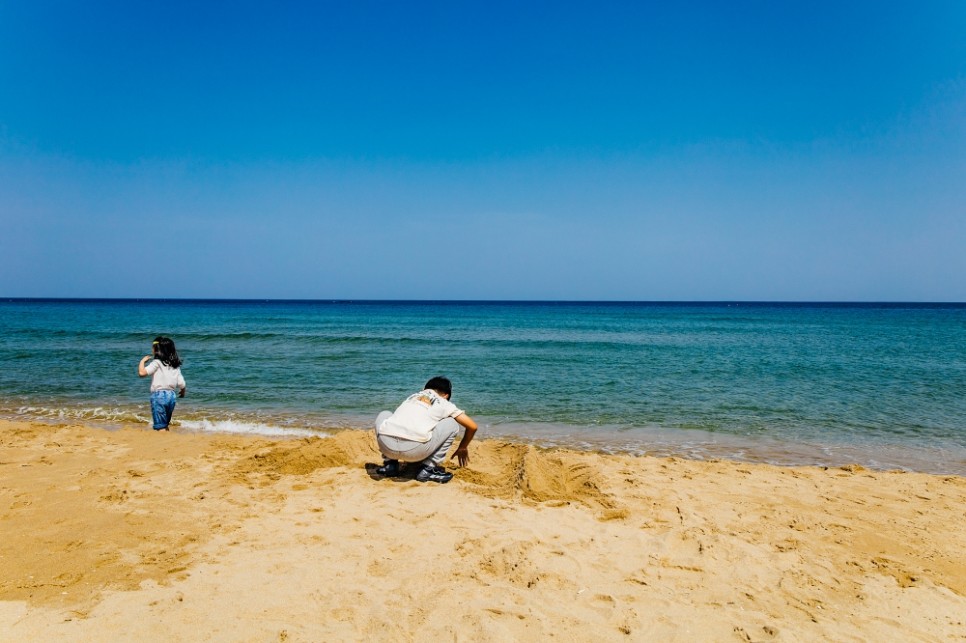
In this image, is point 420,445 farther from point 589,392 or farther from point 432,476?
point 589,392

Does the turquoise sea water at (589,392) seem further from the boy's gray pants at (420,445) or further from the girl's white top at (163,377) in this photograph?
the boy's gray pants at (420,445)

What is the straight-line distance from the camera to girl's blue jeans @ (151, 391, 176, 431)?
8.91 m

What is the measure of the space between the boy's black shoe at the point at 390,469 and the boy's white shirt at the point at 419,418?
0.60m

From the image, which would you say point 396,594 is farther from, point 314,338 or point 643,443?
point 314,338

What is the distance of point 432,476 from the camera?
6422 mm

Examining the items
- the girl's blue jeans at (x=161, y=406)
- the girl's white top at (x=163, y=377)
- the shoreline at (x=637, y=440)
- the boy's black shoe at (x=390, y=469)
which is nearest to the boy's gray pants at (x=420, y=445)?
the boy's black shoe at (x=390, y=469)

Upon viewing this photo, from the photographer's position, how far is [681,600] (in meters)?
3.96

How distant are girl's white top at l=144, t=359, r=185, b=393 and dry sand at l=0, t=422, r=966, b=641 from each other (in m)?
1.68

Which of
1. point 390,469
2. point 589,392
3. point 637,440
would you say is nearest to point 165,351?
point 390,469

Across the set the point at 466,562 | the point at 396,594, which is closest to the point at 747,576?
the point at 466,562

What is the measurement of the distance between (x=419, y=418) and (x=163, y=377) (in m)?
5.12

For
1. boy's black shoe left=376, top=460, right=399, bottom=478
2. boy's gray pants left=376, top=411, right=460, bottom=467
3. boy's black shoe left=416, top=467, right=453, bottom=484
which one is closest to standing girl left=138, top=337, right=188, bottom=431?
boy's black shoe left=376, top=460, right=399, bottom=478

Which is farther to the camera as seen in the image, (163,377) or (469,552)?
(163,377)

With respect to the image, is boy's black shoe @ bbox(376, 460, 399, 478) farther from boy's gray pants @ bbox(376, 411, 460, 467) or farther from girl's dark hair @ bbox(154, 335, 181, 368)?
girl's dark hair @ bbox(154, 335, 181, 368)
